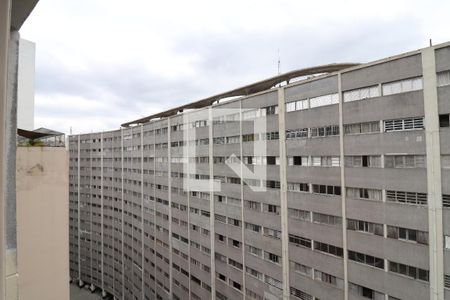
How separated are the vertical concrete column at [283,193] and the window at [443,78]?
267 inches

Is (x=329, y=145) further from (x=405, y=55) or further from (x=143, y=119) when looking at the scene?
(x=143, y=119)

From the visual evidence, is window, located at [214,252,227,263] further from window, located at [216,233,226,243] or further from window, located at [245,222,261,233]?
window, located at [245,222,261,233]

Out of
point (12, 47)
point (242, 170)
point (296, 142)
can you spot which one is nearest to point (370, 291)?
point (296, 142)

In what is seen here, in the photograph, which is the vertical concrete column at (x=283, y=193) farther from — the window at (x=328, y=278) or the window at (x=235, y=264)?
the window at (x=235, y=264)

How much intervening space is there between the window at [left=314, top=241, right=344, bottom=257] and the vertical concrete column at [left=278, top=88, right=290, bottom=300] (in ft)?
5.99

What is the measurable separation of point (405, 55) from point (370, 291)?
912 cm

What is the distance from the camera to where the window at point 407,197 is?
10867 millimetres

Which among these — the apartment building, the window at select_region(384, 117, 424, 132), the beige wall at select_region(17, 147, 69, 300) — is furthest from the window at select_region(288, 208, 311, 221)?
the beige wall at select_region(17, 147, 69, 300)

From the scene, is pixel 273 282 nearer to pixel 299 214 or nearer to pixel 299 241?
pixel 299 241

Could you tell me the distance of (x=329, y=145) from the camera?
1379 centimetres

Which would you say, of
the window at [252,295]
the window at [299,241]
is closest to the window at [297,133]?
the window at [299,241]

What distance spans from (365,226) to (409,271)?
2.08 meters

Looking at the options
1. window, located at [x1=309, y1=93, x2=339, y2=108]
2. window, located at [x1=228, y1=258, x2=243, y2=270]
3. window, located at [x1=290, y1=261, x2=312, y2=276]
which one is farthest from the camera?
window, located at [x1=228, y1=258, x2=243, y2=270]

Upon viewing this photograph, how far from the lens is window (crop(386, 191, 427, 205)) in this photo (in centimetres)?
1087
